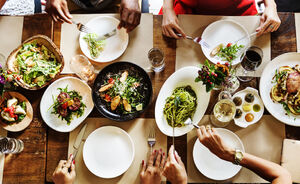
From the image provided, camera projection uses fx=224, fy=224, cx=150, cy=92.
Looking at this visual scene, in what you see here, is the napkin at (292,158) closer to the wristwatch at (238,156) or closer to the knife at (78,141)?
the wristwatch at (238,156)

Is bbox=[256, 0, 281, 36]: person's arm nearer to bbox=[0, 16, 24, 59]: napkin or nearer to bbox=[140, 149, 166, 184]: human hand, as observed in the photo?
bbox=[140, 149, 166, 184]: human hand

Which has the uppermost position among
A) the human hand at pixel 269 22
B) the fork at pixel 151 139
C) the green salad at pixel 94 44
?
the human hand at pixel 269 22

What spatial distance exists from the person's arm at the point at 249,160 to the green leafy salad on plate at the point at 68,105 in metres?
0.97

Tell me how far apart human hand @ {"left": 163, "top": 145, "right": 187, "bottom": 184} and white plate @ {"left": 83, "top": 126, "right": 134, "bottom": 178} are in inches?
11.5

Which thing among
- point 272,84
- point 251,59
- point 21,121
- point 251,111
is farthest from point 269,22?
point 21,121

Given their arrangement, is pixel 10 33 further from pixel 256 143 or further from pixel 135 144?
pixel 256 143

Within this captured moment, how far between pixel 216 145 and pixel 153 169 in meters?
0.51

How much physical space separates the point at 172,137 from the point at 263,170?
695 millimetres

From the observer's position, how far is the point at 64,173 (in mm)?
1694

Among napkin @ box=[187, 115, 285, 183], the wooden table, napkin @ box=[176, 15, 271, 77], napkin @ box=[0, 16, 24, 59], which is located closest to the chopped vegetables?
the wooden table

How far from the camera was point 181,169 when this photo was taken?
1642 millimetres

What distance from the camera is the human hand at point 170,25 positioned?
72.7 inches

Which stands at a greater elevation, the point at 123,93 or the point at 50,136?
the point at 123,93

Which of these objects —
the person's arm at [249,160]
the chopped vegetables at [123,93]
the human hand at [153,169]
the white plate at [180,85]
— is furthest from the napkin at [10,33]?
the person's arm at [249,160]
